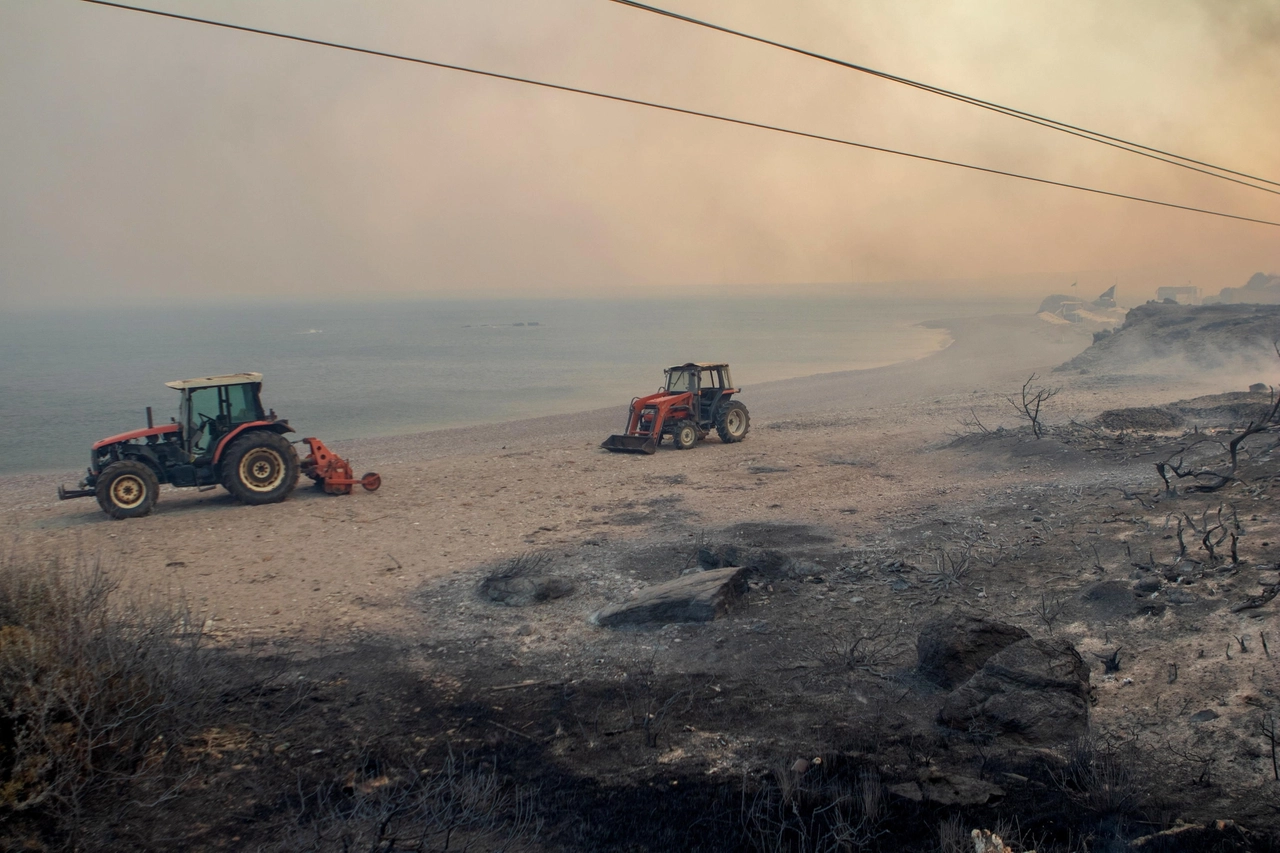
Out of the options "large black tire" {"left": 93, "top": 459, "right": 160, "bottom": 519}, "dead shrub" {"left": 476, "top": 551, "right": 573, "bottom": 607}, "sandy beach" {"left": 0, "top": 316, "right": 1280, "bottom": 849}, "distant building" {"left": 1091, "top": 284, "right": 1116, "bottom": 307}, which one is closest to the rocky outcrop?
"sandy beach" {"left": 0, "top": 316, "right": 1280, "bottom": 849}

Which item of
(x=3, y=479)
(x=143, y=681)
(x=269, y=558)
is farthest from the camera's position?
(x=3, y=479)

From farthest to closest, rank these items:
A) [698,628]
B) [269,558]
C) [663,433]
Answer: [663,433], [269,558], [698,628]

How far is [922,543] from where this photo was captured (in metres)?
9.80

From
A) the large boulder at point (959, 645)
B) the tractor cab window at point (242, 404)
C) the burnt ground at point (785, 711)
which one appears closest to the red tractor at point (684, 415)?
the tractor cab window at point (242, 404)

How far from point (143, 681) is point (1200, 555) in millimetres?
8808

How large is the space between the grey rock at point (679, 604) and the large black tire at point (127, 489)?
840cm

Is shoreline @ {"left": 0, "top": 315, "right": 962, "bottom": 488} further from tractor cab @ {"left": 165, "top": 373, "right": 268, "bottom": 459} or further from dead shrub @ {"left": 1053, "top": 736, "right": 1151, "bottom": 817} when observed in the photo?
dead shrub @ {"left": 1053, "top": 736, "right": 1151, "bottom": 817}

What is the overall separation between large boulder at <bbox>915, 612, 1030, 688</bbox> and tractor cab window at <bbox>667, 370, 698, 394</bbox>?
1298 centimetres

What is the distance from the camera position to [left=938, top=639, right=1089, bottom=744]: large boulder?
5258mm

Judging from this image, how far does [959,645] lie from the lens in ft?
20.4

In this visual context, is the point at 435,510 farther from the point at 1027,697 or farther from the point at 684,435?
the point at 1027,697

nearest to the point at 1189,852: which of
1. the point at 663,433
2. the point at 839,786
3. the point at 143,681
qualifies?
the point at 839,786

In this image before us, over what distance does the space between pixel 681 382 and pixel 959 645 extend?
13972 millimetres

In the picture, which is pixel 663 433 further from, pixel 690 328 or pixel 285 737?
pixel 690 328
